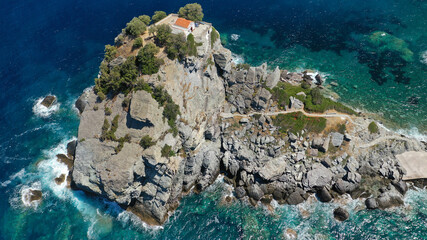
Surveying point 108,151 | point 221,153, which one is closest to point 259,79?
point 221,153

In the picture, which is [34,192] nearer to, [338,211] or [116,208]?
[116,208]

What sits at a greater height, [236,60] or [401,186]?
[236,60]

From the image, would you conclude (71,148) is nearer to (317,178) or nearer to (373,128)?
(317,178)

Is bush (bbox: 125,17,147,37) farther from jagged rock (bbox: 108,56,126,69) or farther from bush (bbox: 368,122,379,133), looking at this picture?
bush (bbox: 368,122,379,133)

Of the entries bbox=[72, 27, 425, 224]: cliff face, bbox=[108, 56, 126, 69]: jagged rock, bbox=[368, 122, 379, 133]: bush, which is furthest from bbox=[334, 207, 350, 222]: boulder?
bbox=[108, 56, 126, 69]: jagged rock

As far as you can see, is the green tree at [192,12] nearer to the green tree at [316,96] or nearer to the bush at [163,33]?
the bush at [163,33]

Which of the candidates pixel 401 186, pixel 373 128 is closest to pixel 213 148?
pixel 373 128
